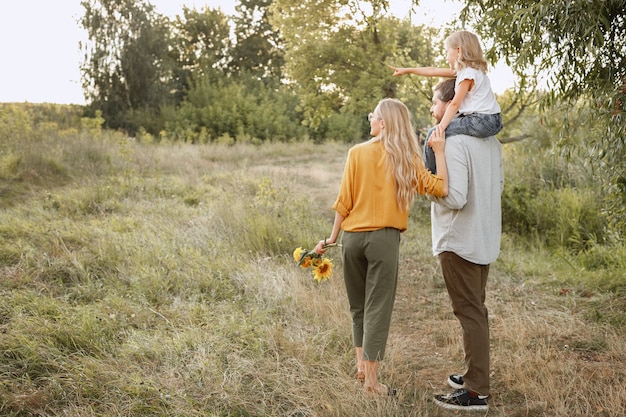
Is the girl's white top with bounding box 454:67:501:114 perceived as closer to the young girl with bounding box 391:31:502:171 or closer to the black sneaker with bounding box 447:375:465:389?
the young girl with bounding box 391:31:502:171

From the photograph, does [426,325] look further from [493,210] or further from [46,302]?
[46,302]

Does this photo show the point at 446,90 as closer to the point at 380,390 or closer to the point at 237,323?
the point at 380,390

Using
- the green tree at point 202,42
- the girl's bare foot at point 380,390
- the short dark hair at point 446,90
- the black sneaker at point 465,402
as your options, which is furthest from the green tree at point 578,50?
the green tree at point 202,42

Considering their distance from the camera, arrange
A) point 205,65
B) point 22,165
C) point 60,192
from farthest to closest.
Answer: point 205,65, point 22,165, point 60,192

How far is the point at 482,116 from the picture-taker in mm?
3002

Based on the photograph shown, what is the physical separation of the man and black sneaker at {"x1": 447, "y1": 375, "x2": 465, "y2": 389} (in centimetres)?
32

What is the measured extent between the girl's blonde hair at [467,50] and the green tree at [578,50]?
19.8 inches

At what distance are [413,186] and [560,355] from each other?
1871 millimetres

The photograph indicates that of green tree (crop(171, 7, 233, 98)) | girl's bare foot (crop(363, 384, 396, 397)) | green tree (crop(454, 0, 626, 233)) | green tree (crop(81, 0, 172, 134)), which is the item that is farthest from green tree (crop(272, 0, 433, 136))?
green tree (crop(171, 7, 233, 98))

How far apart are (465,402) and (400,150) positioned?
4.91 ft

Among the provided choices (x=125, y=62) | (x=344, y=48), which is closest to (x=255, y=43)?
(x=125, y=62)

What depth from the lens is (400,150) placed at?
304 centimetres

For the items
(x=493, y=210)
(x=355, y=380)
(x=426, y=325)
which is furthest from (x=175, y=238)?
(x=493, y=210)

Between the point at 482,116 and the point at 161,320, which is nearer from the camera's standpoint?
the point at 482,116
